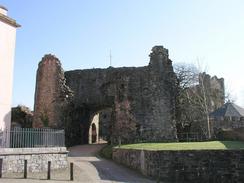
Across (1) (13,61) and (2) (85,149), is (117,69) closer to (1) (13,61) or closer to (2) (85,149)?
(2) (85,149)

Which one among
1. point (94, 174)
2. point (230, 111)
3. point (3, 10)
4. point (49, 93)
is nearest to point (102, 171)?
point (94, 174)

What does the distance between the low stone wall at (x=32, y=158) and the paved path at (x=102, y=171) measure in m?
1.21

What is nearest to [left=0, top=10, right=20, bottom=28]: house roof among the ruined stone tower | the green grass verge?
the ruined stone tower

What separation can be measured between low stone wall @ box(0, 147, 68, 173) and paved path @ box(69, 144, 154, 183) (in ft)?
3.98

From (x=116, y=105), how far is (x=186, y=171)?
10783mm

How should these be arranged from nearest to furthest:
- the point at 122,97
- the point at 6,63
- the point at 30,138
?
the point at 30,138 < the point at 6,63 < the point at 122,97

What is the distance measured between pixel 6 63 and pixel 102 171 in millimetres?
7649

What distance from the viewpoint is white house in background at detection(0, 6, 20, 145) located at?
1812cm

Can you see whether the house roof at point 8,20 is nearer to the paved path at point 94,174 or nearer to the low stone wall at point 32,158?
the low stone wall at point 32,158

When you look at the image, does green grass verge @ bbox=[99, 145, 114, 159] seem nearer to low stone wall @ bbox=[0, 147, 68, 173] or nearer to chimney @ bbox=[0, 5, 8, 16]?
low stone wall @ bbox=[0, 147, 68, 173]

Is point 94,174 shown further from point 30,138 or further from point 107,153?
point 107,153

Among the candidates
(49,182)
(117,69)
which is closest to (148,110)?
(117,69)

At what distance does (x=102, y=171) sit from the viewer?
17109 millimetres

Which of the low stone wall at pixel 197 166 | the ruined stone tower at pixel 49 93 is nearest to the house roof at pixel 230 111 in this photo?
the ruined stone tower at pixel 49 93
